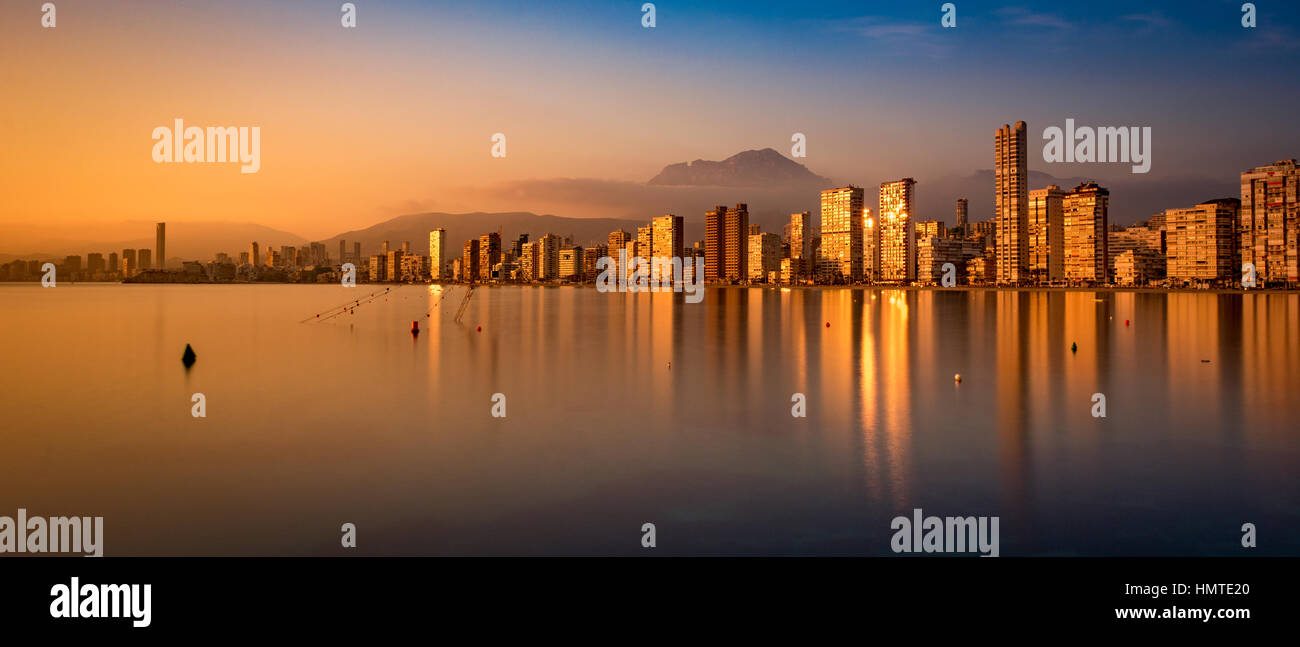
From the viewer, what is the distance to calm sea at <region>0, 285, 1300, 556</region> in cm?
1460

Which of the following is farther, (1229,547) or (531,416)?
(531,416)

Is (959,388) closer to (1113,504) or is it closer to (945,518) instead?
(1113,504)

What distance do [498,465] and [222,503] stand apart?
666 centimetres

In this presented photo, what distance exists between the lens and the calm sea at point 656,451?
1460 cm

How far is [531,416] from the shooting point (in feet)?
90.2

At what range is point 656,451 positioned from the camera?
71.2 ft

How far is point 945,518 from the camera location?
1499 cm

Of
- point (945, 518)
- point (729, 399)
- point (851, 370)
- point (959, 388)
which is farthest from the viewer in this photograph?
point (851, 370)
